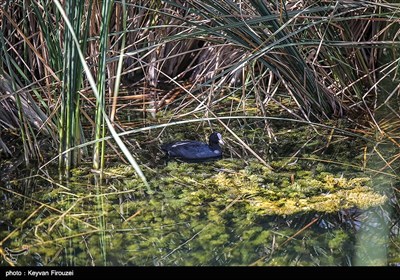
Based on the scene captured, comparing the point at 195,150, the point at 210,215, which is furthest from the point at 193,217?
the point at 195,150

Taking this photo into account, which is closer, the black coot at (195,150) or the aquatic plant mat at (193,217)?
the aquatic plant mat at (193,217)

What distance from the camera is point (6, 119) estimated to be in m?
3.75

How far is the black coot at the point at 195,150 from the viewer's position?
344 cm

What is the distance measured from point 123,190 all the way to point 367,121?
1.42 metres

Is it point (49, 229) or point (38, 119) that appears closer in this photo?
point (49, 229)

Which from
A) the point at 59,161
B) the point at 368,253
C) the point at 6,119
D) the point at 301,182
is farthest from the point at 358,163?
the point at 6,119

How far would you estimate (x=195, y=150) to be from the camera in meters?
3.47

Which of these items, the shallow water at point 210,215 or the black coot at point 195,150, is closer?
the shallow water at point 210,215

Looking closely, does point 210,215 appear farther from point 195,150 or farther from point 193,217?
point 195,150

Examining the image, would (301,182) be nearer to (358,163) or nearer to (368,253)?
(358,163)

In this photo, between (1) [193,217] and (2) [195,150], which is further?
(2) [195,150]

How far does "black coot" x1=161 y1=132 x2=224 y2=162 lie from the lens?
11.3 ft

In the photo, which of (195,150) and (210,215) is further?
(195,150)

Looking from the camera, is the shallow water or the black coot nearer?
the shallow water
